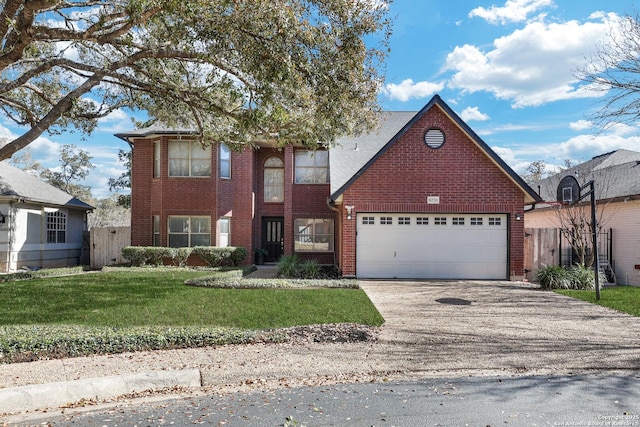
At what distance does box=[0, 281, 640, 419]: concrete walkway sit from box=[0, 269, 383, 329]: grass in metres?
1.23

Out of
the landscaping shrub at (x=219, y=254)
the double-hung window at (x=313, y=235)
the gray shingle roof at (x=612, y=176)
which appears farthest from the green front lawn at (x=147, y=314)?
the gray shingle roof at (x=612, y=176)

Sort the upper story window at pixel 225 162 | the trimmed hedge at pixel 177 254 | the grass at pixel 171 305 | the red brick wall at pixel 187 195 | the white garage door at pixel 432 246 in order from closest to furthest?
the grass at pixel 171 305 → the white garage door at pixel 432 246 → the trimmed hedge at pixel 177 254 → the red brick wall at pixel 187 195 → the upper story window at pixel 225 162

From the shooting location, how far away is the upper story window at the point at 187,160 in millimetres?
18625

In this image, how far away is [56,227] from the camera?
20.9 metres

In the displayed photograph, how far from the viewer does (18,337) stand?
659 cm

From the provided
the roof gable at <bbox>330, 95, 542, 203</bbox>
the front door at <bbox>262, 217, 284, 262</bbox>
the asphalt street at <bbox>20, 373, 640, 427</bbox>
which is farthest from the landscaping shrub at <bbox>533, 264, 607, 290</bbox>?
the front door at <bbox>262, 217, 284, 262</bbox>

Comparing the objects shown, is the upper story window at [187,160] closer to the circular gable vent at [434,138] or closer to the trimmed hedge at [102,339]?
the circular gable vent at [434,138]

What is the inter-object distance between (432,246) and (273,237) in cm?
807

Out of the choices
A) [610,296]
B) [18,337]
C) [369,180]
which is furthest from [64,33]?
[610,296]

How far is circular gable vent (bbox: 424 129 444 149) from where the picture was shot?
14.7 metres

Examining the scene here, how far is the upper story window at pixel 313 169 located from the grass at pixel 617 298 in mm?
10462

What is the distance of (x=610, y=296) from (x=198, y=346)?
10.6 m

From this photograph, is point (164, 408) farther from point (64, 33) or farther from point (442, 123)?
point (442, 123)

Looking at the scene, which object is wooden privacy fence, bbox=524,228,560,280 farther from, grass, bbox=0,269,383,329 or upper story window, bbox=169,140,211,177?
upper story window, bbox=169,140,211,177
